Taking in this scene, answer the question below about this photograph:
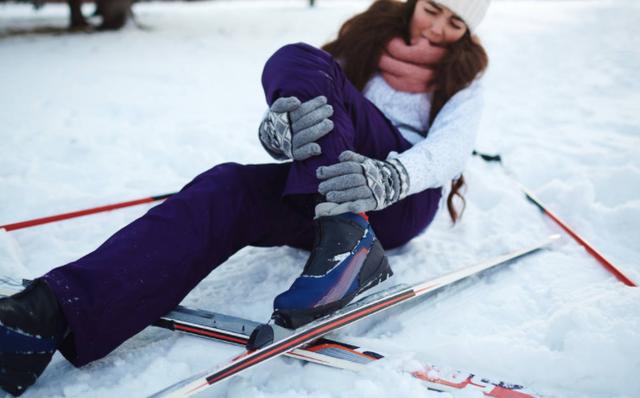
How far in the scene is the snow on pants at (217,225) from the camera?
1.04m

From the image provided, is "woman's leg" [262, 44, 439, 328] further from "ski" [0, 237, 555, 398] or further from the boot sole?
"ski" [0, 237, 555, 398]

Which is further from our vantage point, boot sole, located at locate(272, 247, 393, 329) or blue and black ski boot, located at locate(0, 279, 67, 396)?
boot sole, located at locate(272, 247, 393, 329)

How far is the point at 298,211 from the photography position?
4.56ft

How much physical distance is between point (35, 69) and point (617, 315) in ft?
16.5

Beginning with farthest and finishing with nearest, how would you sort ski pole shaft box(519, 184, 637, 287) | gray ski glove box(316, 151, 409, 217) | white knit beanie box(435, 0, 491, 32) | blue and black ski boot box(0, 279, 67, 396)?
white knit beanie box(435, 0, 491, 32)
ski pole shaft box(519, 184, 637, 287)
gray ski glove box(316, 151, 409, 217)
blue and black ski boot box(0, 279, 67, 396)

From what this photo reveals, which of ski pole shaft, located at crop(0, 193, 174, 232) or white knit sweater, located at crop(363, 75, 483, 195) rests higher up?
white knit sweater, located at crop(363, 75, 483, 195)

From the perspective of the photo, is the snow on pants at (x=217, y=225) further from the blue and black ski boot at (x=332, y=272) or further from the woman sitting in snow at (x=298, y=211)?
the blue and black ski boot at (x=332, y=272)

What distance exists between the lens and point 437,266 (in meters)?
1.67

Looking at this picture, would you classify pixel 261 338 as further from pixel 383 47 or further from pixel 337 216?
pixel 383 47

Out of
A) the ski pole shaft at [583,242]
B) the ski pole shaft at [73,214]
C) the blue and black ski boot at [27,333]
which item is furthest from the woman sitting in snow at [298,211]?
the ski pole shaft at [73,214]

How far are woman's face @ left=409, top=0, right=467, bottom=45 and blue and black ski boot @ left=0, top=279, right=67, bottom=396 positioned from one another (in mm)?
1520

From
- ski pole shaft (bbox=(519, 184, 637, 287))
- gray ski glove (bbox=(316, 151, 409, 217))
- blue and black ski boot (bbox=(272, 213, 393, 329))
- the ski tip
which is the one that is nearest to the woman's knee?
gray ski glove (bbox=(316, 151, 409, 217))

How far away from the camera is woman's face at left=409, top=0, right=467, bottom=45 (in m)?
1.72

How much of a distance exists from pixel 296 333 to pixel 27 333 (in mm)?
577
